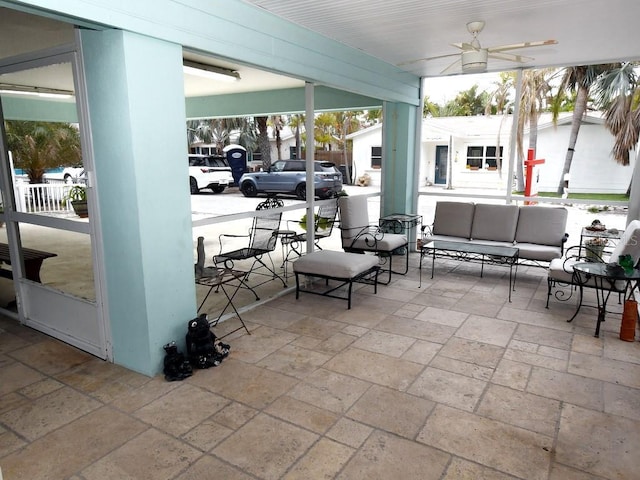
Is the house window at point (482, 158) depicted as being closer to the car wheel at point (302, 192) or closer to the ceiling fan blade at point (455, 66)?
the ceiling fan blade at point (455, 66)

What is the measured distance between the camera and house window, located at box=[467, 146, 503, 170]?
6543 mm

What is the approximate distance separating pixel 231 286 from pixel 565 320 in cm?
348

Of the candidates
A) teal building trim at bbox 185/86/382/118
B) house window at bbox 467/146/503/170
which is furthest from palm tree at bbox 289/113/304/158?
house window at bbox 467/146/503/170

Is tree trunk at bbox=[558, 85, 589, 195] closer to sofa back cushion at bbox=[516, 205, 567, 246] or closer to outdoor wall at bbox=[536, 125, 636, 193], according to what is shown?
outdoor wall at bbox=[536, 125, 636, 193]

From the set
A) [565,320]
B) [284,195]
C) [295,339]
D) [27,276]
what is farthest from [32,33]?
[565,320]

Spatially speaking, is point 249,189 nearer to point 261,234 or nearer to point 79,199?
point 261,234

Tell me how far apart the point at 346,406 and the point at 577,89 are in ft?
18.2

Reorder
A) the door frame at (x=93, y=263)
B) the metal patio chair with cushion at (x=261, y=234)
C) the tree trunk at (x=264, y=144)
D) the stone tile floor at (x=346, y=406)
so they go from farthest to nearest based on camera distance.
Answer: the tree trunk at (x=264, y=144) < the metal patio chair with cushion at (x=261, y=234) < the door frame at (x=93, y=263) < the stone tile floor at (x=346, y=406)

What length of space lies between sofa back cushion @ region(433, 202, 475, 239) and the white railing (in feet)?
14.6

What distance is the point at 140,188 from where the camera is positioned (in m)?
2.70

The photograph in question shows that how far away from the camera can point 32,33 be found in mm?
3203

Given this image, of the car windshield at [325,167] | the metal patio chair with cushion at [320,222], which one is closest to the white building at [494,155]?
the car windshield at [325,167]

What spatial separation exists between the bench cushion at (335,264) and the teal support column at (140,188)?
1526 millimetres

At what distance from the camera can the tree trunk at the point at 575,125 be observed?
227 inches
